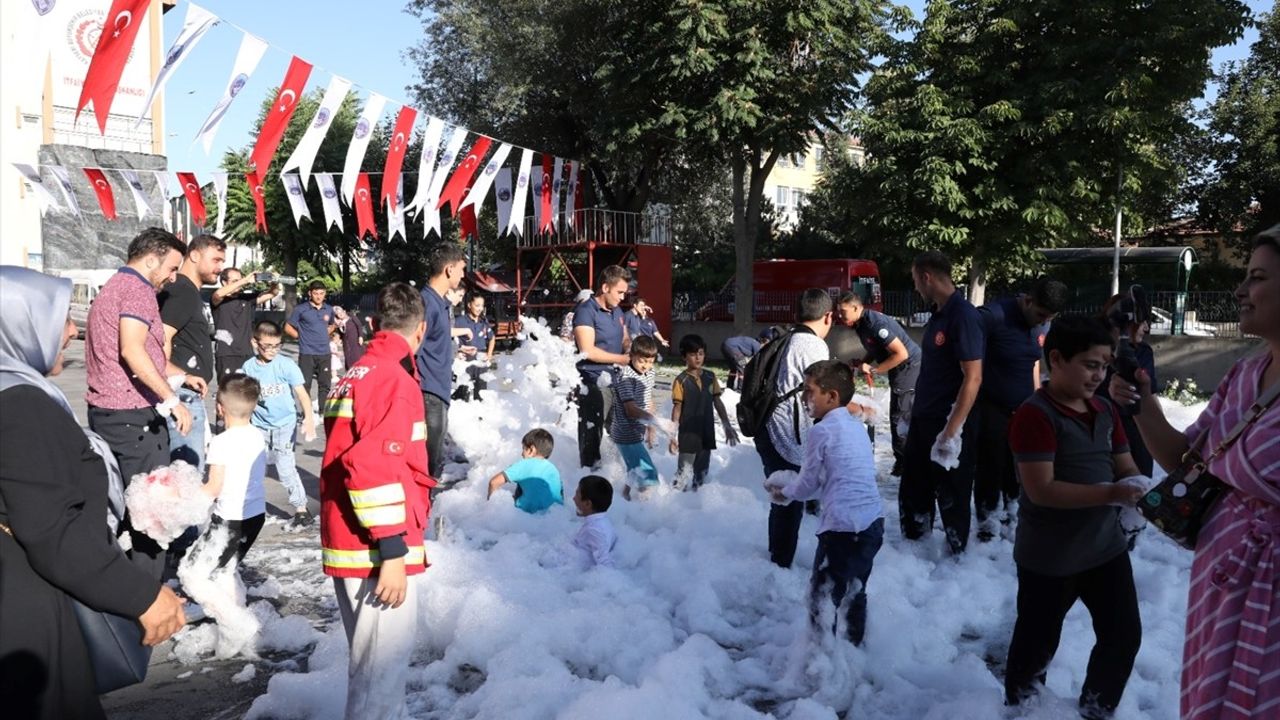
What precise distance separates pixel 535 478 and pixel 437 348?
1.17 metres

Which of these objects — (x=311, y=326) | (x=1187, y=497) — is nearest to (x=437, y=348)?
(x=1187, y=497)

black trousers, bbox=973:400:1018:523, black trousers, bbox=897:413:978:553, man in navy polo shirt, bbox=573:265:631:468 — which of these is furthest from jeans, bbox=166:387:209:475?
black trousers, bbox=973:400:1018:523

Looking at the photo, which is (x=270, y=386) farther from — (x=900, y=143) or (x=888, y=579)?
(x=900, y=143)

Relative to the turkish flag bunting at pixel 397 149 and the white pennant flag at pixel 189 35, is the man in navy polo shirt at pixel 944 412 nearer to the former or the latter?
the white pennant flag at pixel 189 35

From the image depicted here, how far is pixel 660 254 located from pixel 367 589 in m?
26.9

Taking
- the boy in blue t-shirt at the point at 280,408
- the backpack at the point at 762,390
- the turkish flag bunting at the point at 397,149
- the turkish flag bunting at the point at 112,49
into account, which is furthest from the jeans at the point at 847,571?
the turkish flag bunting at the point at 397,149

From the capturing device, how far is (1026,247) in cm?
2262

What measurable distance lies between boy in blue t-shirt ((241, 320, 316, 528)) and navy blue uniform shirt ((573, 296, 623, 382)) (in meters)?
2.26

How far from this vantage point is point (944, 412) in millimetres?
5973

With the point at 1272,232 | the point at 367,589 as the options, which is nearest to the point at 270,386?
the point at 367,589

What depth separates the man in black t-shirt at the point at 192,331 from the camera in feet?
19.4

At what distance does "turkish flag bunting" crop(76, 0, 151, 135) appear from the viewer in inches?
386

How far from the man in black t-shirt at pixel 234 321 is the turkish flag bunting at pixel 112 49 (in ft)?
8.62

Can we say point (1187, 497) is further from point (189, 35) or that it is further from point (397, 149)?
point (397, 149)
